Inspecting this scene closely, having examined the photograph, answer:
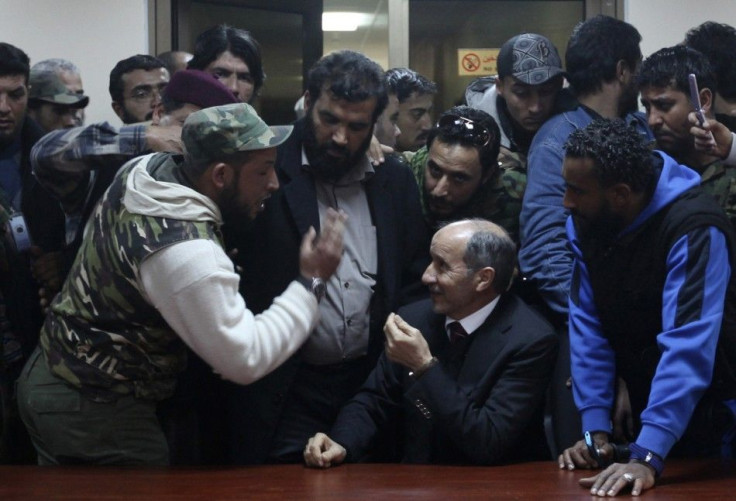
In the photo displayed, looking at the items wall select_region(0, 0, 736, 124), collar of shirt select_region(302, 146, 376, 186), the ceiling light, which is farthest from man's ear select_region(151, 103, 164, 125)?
the ceiling light

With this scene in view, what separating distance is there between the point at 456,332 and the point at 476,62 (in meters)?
2.84

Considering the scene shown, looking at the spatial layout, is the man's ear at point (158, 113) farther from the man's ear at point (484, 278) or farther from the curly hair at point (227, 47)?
the man's ear at point (484, 278)

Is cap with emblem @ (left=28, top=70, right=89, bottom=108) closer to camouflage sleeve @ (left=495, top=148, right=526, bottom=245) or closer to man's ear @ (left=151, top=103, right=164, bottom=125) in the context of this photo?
man's ear @ (left=151, top=103, right=164, bottom=125)

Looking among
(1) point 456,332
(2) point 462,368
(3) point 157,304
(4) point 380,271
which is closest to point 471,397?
(2) point 462,368

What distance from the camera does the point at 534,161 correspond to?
2791 millimetres

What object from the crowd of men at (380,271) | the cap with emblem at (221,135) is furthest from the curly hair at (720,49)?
the cap with emblem at (221,135)

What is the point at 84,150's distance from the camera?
2.50m

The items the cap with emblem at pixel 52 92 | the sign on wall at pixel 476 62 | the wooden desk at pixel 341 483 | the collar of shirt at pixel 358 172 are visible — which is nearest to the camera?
the wooden desk at pixel 341 483

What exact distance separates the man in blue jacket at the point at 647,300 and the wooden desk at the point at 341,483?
0.08 meters

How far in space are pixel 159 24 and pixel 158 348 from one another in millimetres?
2586

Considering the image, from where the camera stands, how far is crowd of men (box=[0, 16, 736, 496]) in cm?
221

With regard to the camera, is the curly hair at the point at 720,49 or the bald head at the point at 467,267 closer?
the bald head at the point at 467,267

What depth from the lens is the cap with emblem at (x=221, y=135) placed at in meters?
2.19

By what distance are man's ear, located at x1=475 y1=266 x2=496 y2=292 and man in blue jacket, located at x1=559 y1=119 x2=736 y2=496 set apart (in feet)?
0.71
